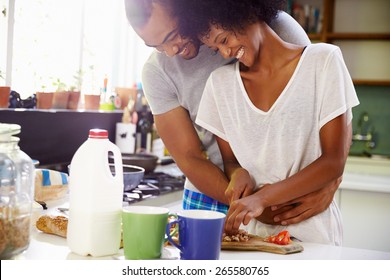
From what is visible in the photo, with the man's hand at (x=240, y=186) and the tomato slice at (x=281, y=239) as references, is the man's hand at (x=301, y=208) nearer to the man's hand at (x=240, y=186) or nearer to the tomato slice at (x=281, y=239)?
the man's hand at (x=240, y=186)

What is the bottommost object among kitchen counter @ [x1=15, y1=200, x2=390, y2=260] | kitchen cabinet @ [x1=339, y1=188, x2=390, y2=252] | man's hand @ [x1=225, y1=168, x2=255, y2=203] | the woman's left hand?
kitchen cabinet @ [x1=339, y1=188, x2=390, y2=252]

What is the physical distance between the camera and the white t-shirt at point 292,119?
1.37 m

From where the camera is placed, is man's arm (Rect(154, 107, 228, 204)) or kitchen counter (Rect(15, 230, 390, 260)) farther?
man's arm (Rect(154, 107, 228, 204))

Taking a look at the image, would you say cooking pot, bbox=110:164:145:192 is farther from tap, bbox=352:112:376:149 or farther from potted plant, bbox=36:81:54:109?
tap, bbox=352:112:376:149

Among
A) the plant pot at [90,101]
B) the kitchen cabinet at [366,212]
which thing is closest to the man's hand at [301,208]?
the plant pot at [90,101]

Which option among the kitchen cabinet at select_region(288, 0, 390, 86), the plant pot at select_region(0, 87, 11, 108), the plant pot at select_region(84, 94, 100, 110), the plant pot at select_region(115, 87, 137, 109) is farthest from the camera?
the kitchen cabinet at select_region(288, 0, 390, 86)

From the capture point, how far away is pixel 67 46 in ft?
9.48

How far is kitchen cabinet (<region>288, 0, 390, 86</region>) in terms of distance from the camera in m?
3.89

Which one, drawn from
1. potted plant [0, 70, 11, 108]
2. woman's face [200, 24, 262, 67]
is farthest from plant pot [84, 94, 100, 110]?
woman's face [200, 24, 262, 67]

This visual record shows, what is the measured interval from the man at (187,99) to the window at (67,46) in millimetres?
955

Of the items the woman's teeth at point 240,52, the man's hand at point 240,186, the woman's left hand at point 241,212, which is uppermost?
the woman's teeth at point 240,52

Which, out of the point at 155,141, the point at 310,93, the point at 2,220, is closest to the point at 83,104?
the point at 155,141

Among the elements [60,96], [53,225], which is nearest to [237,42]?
[53,225]

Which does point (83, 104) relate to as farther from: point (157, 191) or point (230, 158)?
point (230, 158)
